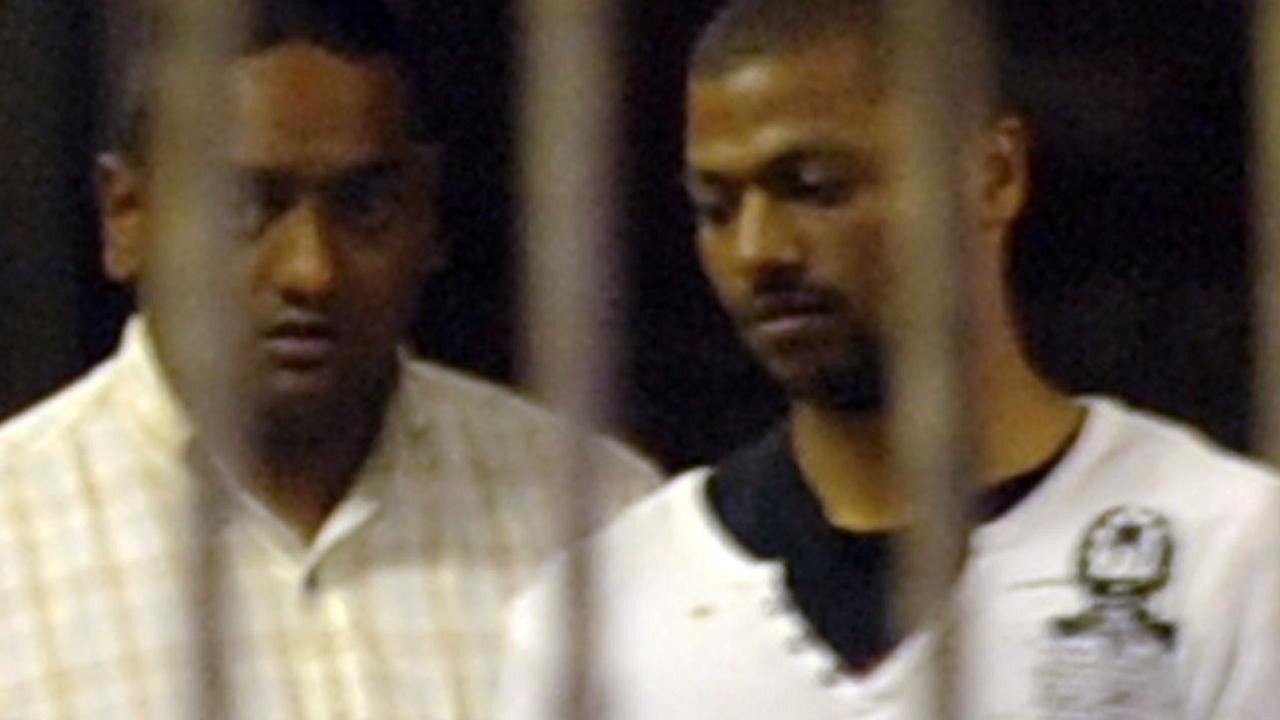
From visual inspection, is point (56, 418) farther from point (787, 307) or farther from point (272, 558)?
point (787, 307)

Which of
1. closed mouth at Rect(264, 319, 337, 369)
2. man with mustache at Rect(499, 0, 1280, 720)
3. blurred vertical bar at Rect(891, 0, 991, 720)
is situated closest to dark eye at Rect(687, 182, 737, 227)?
man with mustache at Rect(499, 0, 1280, 720)

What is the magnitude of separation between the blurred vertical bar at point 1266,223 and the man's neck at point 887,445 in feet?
0.34

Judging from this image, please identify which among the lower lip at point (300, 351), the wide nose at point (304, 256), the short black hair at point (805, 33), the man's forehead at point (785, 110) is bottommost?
the lower lip at point (300, 351)

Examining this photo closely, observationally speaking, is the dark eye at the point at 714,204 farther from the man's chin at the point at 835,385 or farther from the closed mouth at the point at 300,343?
the closed mouth at the point at 300,343

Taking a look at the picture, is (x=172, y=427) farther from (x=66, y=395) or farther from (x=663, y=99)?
(x=663, y=99)

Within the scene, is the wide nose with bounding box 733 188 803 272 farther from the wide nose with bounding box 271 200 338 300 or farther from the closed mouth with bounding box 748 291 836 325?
the wide nose with bounding box 271 200 338 300

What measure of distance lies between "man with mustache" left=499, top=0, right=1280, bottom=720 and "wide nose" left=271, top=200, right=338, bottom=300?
19 cm

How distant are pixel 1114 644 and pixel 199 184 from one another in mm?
499

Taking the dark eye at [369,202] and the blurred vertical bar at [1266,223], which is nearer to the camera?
the blurred vertical bar at [1266,223]

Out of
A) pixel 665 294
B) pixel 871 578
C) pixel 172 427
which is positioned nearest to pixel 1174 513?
pixel 871 578

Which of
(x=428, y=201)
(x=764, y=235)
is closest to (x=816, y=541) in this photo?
(x=764, y=235)

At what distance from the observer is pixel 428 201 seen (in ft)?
6.57

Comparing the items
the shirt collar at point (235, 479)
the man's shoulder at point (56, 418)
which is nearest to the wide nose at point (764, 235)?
the shirt collar at point (235, 479)

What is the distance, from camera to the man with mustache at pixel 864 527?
1883mm
